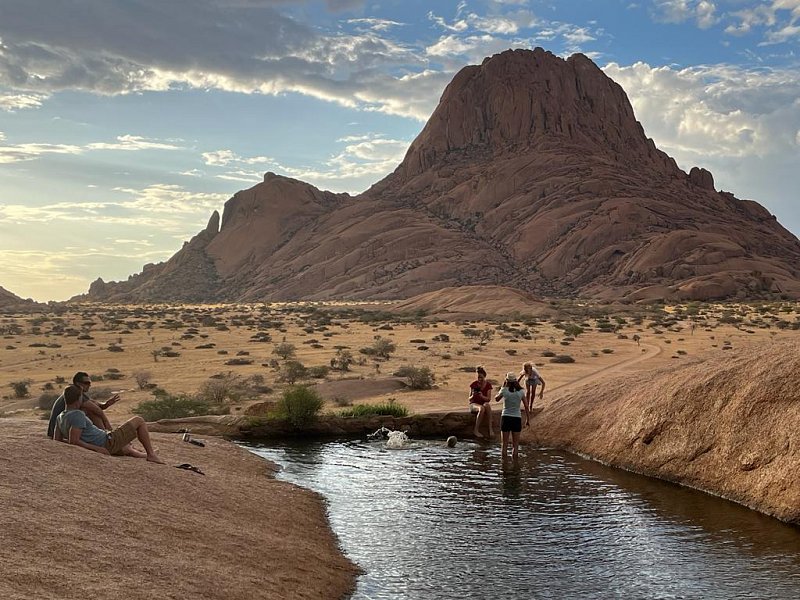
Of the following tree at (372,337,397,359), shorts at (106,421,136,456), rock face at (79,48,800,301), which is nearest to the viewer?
shorts at (106,421,136,456)

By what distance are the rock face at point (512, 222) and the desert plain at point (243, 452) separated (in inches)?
2586

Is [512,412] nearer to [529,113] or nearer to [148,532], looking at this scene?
[148,532]

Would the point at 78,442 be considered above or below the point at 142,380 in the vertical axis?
above

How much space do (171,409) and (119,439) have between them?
33.7 feet

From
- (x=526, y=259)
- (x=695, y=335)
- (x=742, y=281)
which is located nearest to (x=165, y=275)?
(x=526, y=259)

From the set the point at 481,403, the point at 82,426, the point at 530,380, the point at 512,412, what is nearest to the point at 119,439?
the point at 82,426

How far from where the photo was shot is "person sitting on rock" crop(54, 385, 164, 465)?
12609 mm

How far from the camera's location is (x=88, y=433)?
12.8m

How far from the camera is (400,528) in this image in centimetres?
1171

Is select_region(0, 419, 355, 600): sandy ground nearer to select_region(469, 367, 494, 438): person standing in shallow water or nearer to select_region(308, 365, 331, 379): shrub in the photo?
select_region(469, 367, 494, 438): person standing in shallow water

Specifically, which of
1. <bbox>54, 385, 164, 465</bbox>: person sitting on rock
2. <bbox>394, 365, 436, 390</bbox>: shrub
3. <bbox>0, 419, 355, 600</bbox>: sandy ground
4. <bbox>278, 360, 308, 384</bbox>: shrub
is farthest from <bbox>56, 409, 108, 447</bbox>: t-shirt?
<bbox>278, 360, 308, 384</bbox>: shrub

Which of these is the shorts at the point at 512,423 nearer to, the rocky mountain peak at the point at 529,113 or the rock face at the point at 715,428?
the rock face at the point at 715,428

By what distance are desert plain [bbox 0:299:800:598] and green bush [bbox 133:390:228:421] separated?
702mm

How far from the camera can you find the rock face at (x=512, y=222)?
110 m
